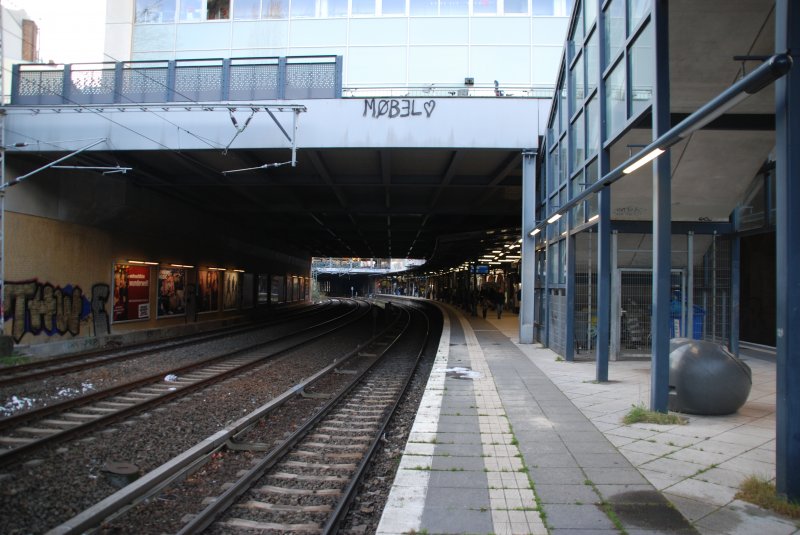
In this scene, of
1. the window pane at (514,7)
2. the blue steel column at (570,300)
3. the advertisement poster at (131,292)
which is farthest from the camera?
the window pane at (514,7)

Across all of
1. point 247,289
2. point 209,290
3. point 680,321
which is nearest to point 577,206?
point 680,321

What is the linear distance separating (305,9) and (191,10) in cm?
513

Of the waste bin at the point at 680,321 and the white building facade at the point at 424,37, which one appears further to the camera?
the white building facade at the point at 424,37

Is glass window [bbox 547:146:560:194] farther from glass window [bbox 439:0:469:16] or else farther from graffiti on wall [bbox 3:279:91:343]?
graffiti on wall [bbox 3:279:91:343]

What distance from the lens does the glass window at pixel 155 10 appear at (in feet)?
75.8

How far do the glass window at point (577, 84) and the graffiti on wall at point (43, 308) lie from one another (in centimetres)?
1565

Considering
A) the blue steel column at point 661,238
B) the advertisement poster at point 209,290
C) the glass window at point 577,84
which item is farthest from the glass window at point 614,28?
the advertisement poster at point 209,290

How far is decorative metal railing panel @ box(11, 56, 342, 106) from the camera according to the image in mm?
15602

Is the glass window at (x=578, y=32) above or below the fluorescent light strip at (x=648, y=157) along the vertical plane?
above

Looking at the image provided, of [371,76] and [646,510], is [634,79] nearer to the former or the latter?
[646,510]

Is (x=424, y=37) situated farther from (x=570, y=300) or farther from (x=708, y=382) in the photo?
(x=708, y=382)

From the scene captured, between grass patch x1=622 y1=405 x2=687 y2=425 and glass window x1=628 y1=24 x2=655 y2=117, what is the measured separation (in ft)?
13.8

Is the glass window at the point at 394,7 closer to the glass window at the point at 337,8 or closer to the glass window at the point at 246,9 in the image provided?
the glass window at the point at 337,8

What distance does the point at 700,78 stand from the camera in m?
9.13
